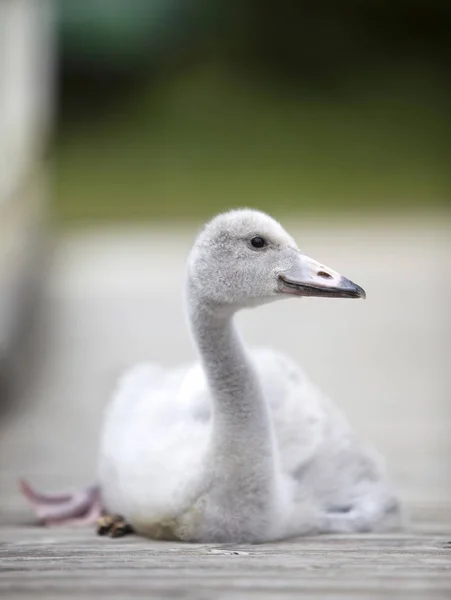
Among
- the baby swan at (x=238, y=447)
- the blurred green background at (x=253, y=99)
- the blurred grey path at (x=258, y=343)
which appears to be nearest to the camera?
the blurred grey path at (x=258, y=343)

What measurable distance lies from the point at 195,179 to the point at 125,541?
13.9 meters

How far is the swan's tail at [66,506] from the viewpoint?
13.1ft

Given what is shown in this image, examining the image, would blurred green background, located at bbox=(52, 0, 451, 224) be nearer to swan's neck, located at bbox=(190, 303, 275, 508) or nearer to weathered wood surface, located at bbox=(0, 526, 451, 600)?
swan's neck, located at bbox=(190, 303, 275, 508)

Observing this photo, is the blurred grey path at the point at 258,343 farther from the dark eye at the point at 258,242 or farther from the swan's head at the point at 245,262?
the dark eye at the point at 258,242

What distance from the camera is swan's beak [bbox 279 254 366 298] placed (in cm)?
321

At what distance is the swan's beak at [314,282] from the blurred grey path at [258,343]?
0.68 metres

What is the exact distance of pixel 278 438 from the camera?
3689 millimetres

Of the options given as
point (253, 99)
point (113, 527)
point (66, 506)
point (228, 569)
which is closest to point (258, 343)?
point (66, 506)

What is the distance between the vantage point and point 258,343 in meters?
7.69

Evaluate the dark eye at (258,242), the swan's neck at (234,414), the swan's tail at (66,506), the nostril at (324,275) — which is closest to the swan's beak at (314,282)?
the nostril at (324,275)

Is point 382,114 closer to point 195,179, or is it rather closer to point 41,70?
point 195,179

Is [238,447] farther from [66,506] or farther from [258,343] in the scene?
[258,343]

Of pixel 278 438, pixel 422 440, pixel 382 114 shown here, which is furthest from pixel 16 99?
pixel 382 114

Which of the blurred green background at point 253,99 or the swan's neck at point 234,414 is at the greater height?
the blurred green background at point 253,99
